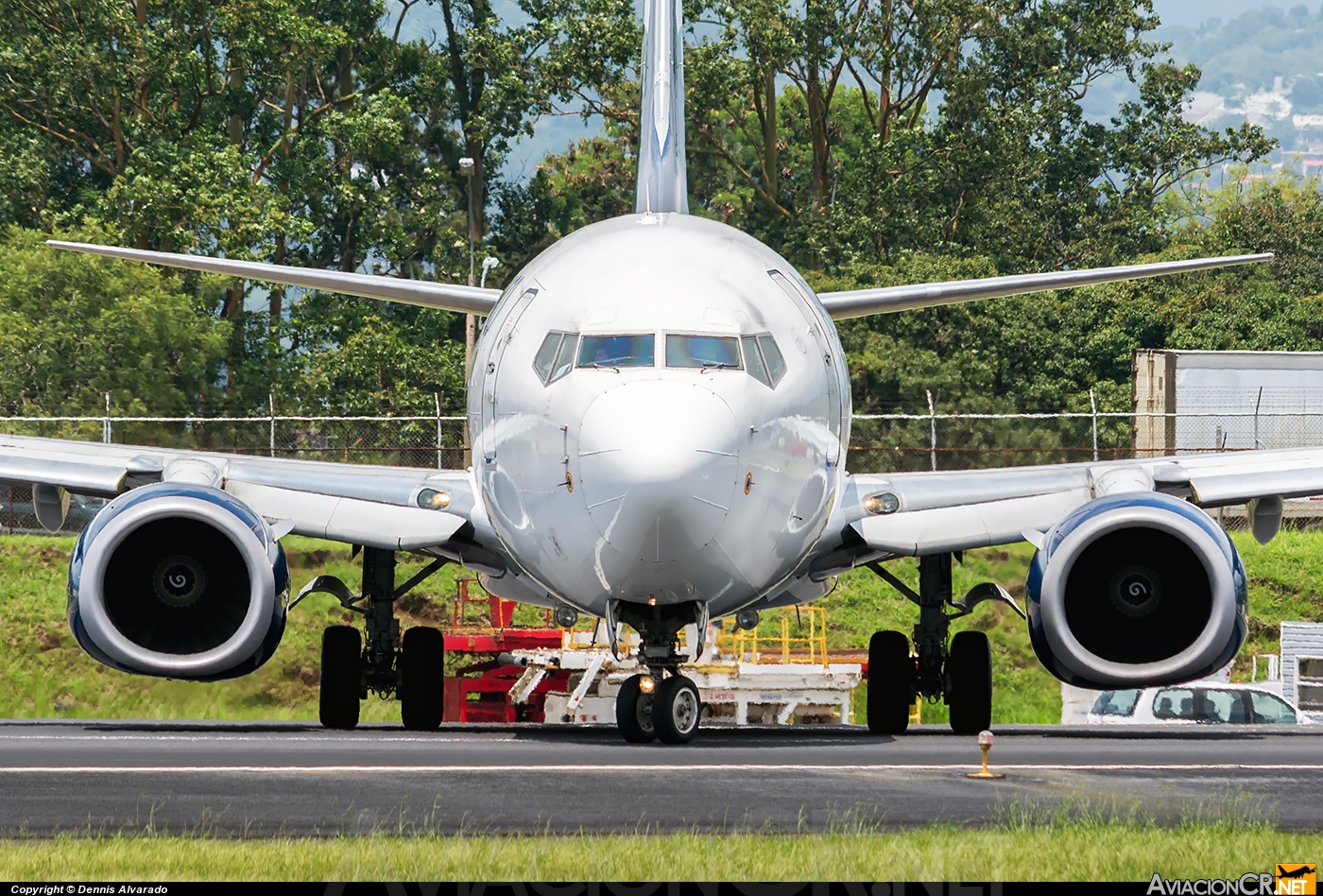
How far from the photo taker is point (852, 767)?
14438 millimetres

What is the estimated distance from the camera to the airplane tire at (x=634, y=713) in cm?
1580

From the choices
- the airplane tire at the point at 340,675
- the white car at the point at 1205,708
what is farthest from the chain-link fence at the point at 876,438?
the airplane tire at the point at 340,675

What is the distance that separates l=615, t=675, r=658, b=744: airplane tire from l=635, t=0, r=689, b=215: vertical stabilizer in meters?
5.27

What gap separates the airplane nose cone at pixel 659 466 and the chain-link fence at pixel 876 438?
24.0 metres

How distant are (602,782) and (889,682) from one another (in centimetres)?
714

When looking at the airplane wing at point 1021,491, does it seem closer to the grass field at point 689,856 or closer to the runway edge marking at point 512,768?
the runway edge marking at point 512,768

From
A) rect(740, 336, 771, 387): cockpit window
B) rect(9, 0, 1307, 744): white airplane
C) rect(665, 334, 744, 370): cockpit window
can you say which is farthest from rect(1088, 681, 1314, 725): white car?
rect(665, 334, 744, 370): cockpit window

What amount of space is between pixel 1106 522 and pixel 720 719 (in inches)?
386

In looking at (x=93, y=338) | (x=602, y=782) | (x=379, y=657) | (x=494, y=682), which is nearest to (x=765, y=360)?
(x=602, y=782)

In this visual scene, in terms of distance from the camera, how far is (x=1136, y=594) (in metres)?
16.0

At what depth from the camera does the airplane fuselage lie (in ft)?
41.2

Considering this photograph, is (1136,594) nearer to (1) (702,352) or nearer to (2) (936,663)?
(2) (936,663)

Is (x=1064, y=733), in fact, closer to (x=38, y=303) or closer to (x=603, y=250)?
(x=603, y=250)

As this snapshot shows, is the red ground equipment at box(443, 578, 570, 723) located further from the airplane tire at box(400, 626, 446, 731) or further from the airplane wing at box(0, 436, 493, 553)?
the airplane wing at box(0, 436, 493, 553)
